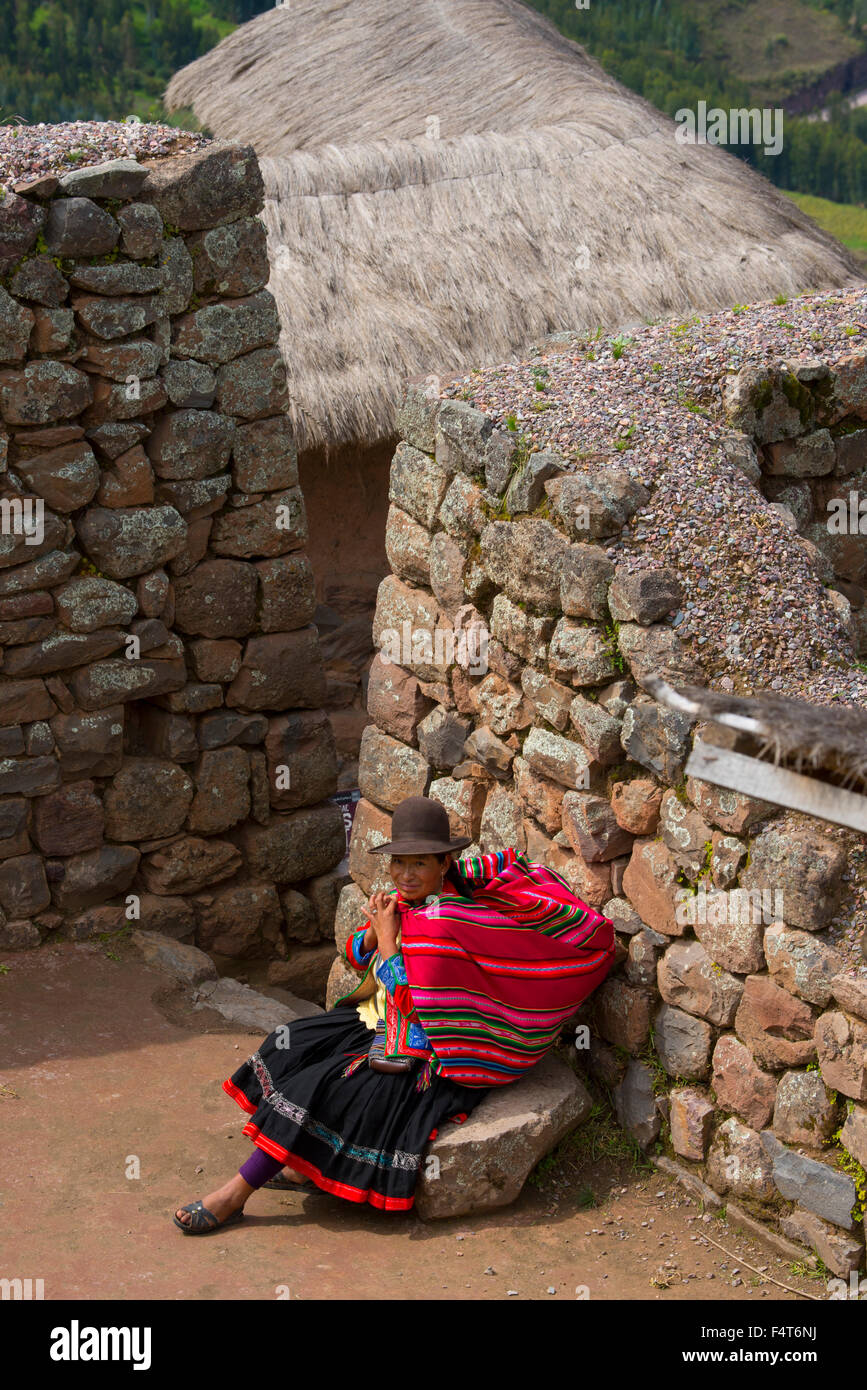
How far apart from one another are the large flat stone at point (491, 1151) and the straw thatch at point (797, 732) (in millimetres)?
1731

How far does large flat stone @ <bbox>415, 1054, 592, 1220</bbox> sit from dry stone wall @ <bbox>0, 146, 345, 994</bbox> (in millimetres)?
2646

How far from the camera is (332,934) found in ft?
22.6

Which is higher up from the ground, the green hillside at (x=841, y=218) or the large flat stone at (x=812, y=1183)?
the green hillside at (x=841, y=218)

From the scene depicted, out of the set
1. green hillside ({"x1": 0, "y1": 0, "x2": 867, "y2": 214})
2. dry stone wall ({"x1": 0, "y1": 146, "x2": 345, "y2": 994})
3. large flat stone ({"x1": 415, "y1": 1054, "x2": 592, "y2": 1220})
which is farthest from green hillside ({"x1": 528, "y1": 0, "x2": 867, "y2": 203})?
large flat stone ({"x1": 415, "y1": 1054, "x2": 592, "y2": 1220})

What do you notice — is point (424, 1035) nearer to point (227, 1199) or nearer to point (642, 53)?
point (227, 1199)

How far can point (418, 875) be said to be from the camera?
4.25 meters

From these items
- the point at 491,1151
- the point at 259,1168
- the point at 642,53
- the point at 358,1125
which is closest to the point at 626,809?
the point at 491,1151

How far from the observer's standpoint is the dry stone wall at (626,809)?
144 inches

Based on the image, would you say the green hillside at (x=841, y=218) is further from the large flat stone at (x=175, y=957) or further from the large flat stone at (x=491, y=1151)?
the large flat stone at (x=491, y=1151)

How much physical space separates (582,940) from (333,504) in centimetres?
509

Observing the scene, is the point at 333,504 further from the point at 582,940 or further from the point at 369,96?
the point at 582,940

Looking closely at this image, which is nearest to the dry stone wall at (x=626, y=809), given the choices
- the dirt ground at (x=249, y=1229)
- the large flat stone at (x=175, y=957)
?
the dirt ground at (x=249, y=1229)

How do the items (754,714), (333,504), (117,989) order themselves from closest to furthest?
(754,714), (117,989), (333,504)

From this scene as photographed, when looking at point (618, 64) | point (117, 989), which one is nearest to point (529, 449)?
point (117, 989)
